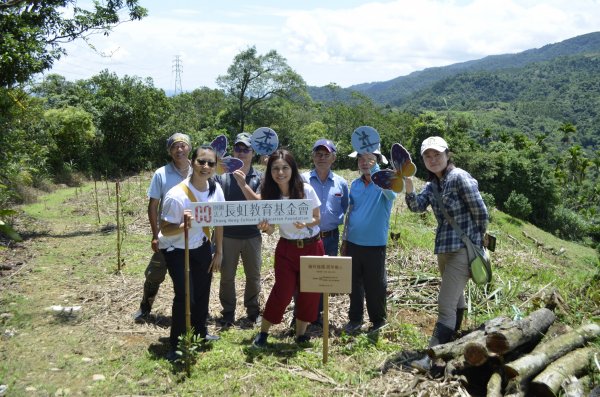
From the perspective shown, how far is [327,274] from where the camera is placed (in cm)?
399

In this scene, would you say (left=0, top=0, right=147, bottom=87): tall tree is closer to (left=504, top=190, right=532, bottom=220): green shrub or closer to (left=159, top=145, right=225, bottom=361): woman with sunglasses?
(left=159, top=145, right=225, bottom=361): woman with sunglasses

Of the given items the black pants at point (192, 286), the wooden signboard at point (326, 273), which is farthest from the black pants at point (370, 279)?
the black pants at point (192, 286)

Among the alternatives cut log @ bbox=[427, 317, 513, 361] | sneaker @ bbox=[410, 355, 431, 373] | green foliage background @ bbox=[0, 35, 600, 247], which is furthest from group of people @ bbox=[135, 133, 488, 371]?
green foliage background @ bbox=[0, 35, 600, 247]

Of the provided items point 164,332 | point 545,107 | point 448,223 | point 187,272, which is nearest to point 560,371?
point 448,223

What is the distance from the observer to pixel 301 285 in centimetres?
404

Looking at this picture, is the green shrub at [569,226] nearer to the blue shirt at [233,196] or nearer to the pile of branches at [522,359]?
the pile of branches at [522,359]

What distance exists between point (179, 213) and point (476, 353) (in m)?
2.52

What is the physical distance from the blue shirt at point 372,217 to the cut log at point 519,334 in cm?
147

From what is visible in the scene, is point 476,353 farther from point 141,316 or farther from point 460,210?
point 141,316

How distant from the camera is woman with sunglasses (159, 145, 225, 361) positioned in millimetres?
3865

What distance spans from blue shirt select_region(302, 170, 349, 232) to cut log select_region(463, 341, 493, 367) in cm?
180

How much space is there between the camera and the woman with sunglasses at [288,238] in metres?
4.18

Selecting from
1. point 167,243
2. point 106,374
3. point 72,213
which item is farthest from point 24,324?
point 72,213

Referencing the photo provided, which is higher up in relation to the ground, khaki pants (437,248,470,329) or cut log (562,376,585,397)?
khaki pants (437,248,470,329)
